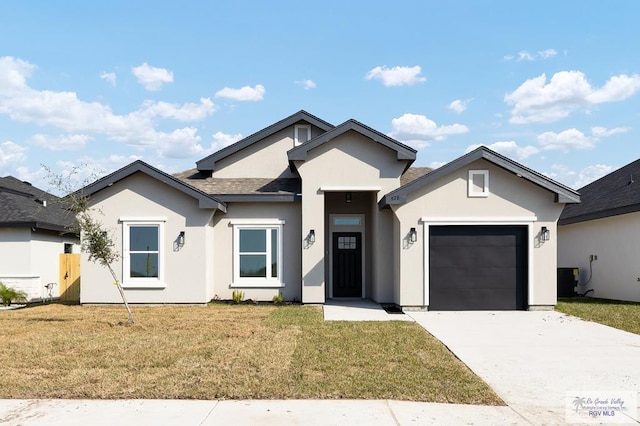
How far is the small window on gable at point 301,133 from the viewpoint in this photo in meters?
18.8

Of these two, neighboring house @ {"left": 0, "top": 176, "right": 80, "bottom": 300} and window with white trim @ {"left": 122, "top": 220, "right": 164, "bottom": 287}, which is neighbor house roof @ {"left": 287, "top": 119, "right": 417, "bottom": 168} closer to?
window with white trim @ {"left": 122, "top": 220, "right": 164, "bottom": 287}

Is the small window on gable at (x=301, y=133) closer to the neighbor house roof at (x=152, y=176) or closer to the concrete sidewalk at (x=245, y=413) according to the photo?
the neighbor house roof at (x=152, y=176)

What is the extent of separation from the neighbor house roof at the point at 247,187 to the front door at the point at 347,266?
2224 mm

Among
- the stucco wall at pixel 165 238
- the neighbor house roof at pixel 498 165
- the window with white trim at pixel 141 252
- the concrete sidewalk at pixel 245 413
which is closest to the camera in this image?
the concrete sidewalk at pixel 245 413

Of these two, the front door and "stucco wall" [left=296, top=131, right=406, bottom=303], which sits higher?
"stucco wall" [left=296, top=131, right=406, bottom=303]

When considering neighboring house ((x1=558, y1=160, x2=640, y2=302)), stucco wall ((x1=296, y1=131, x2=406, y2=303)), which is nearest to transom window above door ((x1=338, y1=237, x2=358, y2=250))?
stucco wall ((x1=296, y1=131, x2=406, y2=303))

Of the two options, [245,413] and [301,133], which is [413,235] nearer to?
[301,133]

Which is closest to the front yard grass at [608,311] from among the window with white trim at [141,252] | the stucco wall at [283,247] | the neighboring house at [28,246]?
the stucco wall at [283,247]

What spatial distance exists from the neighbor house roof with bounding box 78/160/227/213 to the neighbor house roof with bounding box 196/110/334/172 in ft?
9.58

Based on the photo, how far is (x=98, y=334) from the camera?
429 inches

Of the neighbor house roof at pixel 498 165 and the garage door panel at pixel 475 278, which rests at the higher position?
the neighbor house roof at pixel 498 165

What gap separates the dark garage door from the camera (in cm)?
1476

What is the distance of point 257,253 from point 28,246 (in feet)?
26.3

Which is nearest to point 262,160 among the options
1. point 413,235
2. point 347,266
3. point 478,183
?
point 347,266
